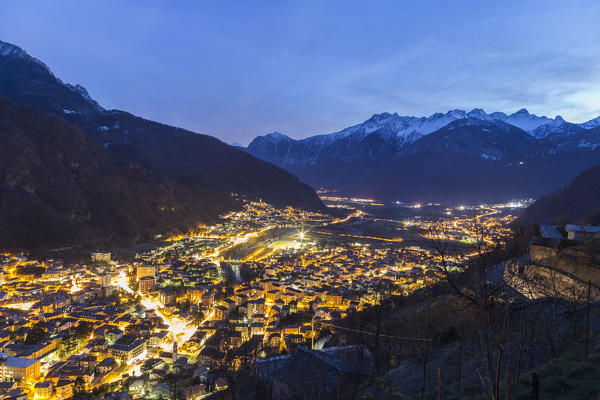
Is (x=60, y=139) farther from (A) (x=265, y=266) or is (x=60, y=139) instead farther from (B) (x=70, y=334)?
(B) (x=70, y=334)

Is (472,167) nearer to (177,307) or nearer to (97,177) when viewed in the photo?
(97,177)

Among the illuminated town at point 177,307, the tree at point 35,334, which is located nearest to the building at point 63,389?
the illuminated town at point 177,307

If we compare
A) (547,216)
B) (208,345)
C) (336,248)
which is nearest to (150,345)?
(208,345)

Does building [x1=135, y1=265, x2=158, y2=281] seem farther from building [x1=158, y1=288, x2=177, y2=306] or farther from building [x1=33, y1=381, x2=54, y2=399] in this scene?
building [x1=33, y1=381, x2=54, y2=399]

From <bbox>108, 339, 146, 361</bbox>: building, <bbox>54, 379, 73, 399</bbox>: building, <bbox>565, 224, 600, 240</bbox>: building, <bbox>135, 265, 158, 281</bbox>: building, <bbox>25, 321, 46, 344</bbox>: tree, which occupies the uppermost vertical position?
<bbox>565, 224, 600, 240</bbox>: building

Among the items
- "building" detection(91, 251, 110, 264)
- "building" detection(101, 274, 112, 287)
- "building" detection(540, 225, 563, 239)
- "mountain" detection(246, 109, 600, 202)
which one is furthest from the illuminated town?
"mountain" detection(246, 109, 600, 202)

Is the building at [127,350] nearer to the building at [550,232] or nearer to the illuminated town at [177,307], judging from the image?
the illuminated town at [177,307]
